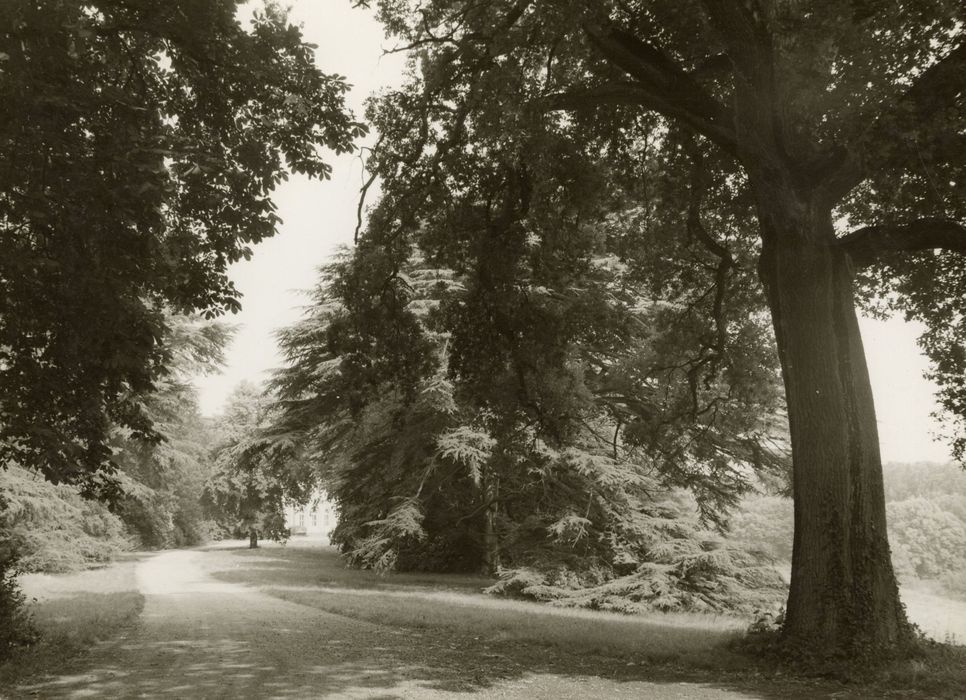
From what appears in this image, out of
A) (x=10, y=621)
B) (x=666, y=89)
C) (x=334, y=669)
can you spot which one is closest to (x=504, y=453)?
(x=334, y=669)

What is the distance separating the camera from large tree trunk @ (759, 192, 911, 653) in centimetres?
930

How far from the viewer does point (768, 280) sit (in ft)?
36.9

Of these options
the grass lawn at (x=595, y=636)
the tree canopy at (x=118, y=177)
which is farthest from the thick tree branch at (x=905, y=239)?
the tree canopy at (x=118, y=177)

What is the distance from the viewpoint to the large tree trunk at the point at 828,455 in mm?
9305

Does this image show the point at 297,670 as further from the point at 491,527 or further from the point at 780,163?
the point at 491,527

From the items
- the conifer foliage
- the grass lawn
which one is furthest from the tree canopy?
the grass lawn

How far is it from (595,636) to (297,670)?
5.44 m

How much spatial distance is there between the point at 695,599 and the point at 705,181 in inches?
441

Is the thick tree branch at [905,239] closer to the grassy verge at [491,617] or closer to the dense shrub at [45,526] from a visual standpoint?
the grassy verge at [491,617]

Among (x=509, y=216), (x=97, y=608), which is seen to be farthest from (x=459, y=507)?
(x=509, y=216)

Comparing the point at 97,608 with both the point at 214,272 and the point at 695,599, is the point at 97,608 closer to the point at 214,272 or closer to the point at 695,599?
the point at 214,272

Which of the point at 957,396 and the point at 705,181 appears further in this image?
the point at 705,181

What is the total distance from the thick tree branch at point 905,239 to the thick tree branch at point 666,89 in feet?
7.62

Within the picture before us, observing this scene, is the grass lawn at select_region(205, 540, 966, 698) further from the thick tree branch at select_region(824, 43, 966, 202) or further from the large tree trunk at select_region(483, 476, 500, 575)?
the thick tree branch at select_region(824, 43, 966, 202)
